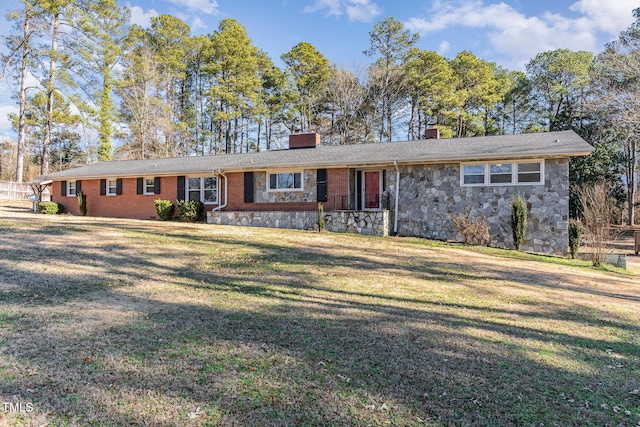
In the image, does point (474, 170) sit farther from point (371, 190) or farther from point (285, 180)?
point (285, 180)

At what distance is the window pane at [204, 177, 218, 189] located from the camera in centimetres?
1686

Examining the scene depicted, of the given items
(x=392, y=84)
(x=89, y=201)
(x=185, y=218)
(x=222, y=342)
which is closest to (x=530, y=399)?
(x=222, y=342)

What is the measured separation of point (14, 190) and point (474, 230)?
1182 inches

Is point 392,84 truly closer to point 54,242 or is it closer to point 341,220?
A: point 341,220

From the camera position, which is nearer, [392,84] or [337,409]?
[337,409]

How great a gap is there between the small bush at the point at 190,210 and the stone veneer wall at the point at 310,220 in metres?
0.67

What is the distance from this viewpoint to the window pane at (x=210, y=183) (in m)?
16.9

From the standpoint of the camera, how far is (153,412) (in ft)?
7.98

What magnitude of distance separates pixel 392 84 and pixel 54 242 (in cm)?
2551

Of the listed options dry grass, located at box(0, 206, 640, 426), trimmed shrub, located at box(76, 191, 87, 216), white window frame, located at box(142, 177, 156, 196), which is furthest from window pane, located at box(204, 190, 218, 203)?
dry grass, located at box(0, 206, 640, 426)

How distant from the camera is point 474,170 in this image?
43.9 ft

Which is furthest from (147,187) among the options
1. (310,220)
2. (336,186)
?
(336,186)

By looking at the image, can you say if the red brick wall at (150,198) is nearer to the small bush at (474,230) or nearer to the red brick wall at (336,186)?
the red brick wall at (336,186)

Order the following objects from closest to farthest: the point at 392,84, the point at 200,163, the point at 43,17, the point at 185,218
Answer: the point at 185,218 < the point at 200,163 < the point at 43,17 < the point at 392,84
